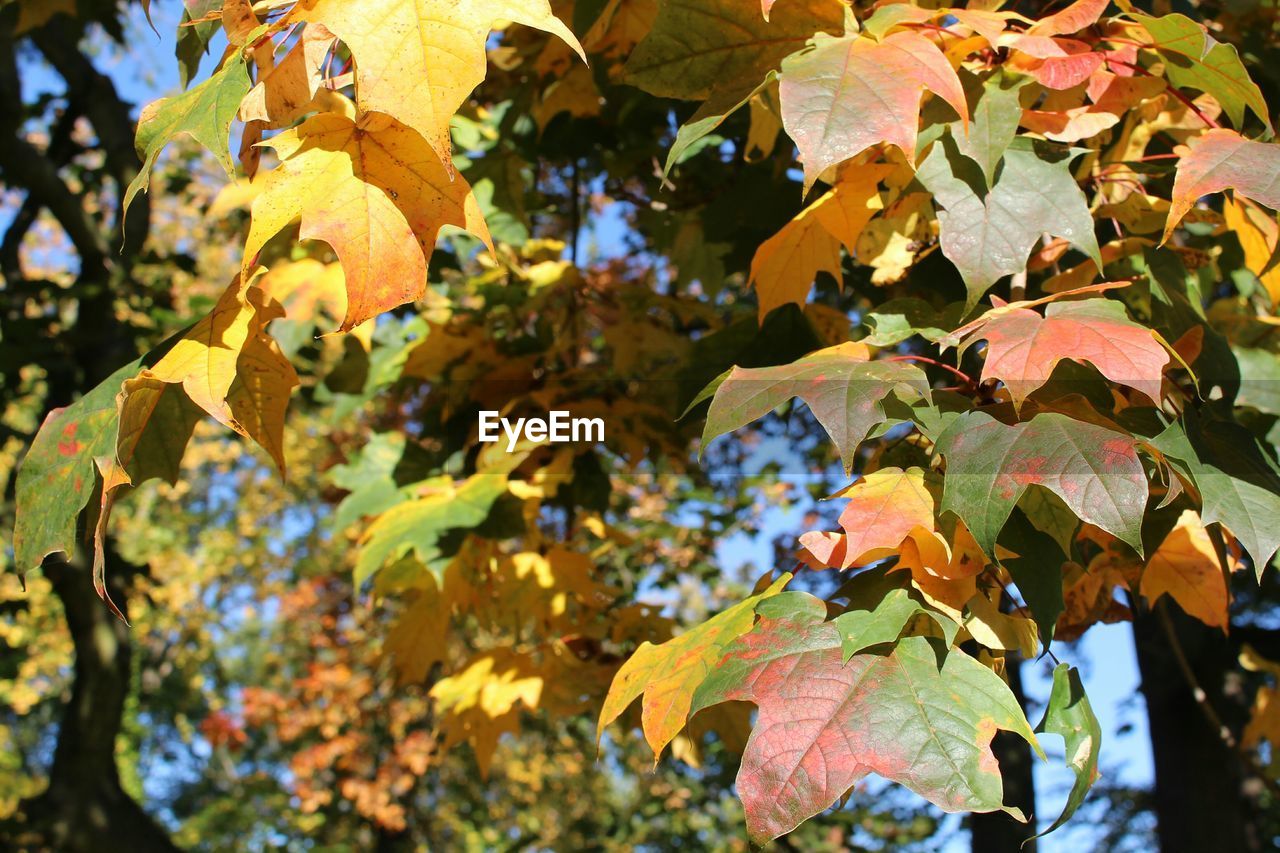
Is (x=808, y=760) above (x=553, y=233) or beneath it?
above

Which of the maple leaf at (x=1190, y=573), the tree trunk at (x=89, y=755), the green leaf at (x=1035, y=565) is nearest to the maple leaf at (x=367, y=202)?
the green leaf at (x=1035, y=565)

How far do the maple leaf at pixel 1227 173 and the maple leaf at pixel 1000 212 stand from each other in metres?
0.11

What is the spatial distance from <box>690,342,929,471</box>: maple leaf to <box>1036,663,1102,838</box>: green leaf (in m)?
0.38

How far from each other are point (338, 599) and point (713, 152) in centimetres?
631

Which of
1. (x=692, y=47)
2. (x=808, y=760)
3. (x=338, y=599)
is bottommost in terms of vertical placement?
(x=338, y=599)

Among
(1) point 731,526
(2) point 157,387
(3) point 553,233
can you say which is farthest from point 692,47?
(3) point 553,233

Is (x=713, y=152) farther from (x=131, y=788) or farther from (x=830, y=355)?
(x=131, y=788)

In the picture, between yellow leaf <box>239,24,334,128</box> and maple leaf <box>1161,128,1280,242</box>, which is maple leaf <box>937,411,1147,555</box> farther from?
yellow leaf <box>239,24,334,128</box>

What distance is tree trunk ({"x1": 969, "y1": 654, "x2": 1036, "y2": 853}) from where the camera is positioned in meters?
2.39

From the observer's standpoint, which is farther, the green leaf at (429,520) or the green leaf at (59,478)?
the green leaf at (429,520)

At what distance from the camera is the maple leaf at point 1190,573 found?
163 cm

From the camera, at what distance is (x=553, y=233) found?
203 inches

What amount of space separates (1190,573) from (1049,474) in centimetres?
67

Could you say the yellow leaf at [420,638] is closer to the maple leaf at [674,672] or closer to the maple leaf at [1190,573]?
the maple leaf at [674,672]
